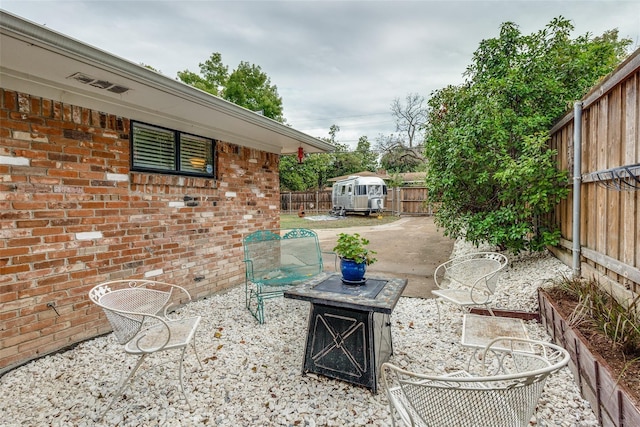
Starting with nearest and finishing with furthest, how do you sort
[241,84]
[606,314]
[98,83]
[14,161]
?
1. [606,314]
2. [14,161]
3. [98,83]
4. [241,84]

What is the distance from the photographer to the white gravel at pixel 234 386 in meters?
1.95

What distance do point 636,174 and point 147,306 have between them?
12.4 feet

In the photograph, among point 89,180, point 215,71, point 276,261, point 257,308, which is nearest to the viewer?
point 89,180

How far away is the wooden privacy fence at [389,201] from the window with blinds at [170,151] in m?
12.4

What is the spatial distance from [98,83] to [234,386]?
2640mm

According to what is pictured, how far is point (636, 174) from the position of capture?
217cm

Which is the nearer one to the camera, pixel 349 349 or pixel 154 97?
pixel 349 349

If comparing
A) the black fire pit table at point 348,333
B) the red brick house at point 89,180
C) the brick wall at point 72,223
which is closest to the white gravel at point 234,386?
the black fire pit table at point 348,333

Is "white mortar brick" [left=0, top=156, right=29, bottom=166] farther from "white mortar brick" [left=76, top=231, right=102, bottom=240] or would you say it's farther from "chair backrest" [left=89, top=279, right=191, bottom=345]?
"chair backrest" [left=89, top=279, right=191, bottom=345]

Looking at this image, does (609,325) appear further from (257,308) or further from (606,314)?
(257,308)

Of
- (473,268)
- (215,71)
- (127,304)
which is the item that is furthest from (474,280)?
(215,71)

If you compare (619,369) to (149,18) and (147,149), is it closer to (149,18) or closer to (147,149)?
(147,149)

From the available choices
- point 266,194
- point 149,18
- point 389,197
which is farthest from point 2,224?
point 389,197

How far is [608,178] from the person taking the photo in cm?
258
